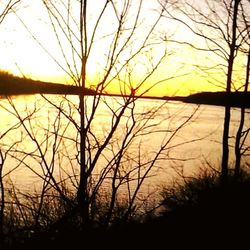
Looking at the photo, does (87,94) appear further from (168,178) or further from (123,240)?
(168,178)

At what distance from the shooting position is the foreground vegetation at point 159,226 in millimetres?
7217

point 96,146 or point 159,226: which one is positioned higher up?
point 96,146

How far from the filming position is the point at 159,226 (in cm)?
987

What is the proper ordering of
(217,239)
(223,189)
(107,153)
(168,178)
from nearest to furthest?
(217,239)
(223,189)
(168,178)
(107,153)

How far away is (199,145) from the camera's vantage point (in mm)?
32531

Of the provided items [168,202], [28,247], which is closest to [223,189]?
[168,202]

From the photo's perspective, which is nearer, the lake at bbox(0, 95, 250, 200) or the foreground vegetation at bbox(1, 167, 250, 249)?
the lake at bbox(0, 95, 250, 200)

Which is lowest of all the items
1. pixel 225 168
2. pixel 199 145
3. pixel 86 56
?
pixel 199 145

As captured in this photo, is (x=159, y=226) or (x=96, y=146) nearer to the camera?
(x=96, y=146)

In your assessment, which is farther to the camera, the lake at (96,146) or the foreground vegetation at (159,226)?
the foreground vegetation at (159,226)

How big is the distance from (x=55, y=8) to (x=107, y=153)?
1737cm

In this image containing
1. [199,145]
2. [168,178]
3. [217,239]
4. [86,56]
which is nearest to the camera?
[86,56]

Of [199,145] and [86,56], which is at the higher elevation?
[86,56]

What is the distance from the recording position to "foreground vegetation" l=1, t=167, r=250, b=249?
7217 mm
